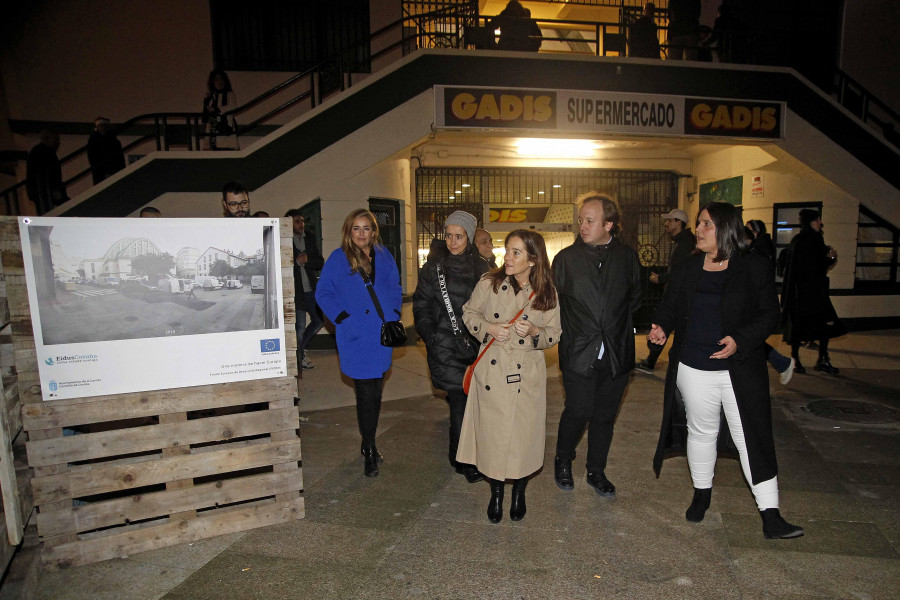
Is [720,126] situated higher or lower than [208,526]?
higher

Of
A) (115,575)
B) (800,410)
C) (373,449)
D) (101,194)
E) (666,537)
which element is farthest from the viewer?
(101,194)

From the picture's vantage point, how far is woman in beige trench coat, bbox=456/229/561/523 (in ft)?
11.2

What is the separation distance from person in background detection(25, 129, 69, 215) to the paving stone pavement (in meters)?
7.31

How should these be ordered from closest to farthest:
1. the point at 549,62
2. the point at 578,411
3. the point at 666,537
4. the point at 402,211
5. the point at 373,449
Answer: the point at 666,537
the point at 578,411
the point at 373,449
the point at 549,62
the point at 402,211

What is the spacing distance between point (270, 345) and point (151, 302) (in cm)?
73

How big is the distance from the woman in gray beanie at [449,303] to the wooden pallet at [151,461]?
Result: 100 cm

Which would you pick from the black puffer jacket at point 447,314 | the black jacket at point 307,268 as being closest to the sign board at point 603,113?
the black jacket at point 307,268

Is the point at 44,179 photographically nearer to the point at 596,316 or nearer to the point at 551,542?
the point at 596,316

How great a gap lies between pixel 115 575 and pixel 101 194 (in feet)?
23.9

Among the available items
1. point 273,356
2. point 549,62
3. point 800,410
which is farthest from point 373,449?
point 549,62

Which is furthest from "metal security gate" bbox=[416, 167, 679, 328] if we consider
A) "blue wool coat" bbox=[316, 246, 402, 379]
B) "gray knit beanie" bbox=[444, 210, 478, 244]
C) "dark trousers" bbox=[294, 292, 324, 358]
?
"gray knit beanie" bbox=[444, 210, 478, 244]

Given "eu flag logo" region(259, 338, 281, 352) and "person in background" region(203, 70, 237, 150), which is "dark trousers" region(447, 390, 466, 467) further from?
"person in background" region(203, 70, 237, 150)

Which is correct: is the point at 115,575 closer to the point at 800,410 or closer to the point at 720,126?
the point at 800,410

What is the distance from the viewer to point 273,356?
3.54 m
